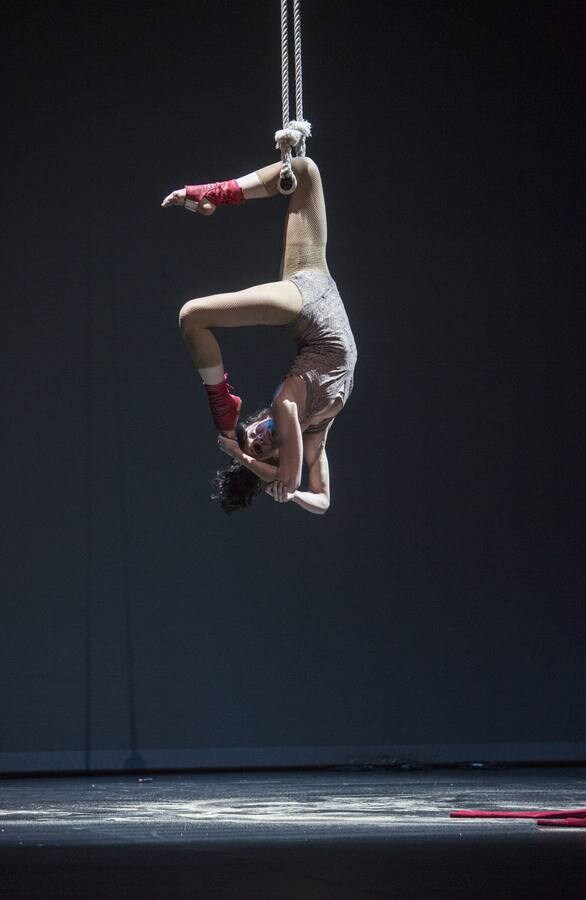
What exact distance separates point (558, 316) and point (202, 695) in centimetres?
265

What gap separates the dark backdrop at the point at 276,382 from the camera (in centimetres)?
584

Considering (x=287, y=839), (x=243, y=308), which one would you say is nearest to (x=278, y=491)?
(x=243, y=308)

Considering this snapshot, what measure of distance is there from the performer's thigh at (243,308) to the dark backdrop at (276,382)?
2081mm

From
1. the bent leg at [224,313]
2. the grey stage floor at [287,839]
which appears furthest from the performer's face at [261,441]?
the grey stage floor at [287,839]

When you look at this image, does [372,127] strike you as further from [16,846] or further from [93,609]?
[16,846]

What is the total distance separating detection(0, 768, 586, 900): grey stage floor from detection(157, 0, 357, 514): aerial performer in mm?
1138

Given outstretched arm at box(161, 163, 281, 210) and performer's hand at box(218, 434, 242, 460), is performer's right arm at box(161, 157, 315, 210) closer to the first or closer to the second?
outstretched arm at box(161, 163, 281, 210)

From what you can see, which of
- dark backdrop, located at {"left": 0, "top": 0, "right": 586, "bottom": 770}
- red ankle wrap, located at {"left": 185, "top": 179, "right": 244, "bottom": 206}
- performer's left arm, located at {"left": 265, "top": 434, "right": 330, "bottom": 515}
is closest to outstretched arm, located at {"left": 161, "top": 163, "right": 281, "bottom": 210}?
red ankle wrap, located at {"left": 185, "top": 179, "right": 244, "bottom": 206}

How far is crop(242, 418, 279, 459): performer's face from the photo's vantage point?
402 cm

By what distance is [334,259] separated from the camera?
6.08m

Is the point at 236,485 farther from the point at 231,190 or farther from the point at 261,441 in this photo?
the point at 231,190

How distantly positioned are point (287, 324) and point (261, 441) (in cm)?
40

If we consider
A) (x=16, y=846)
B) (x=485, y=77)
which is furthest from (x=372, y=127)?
(x=16, y=846)

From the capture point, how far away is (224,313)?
3762 millimetres
